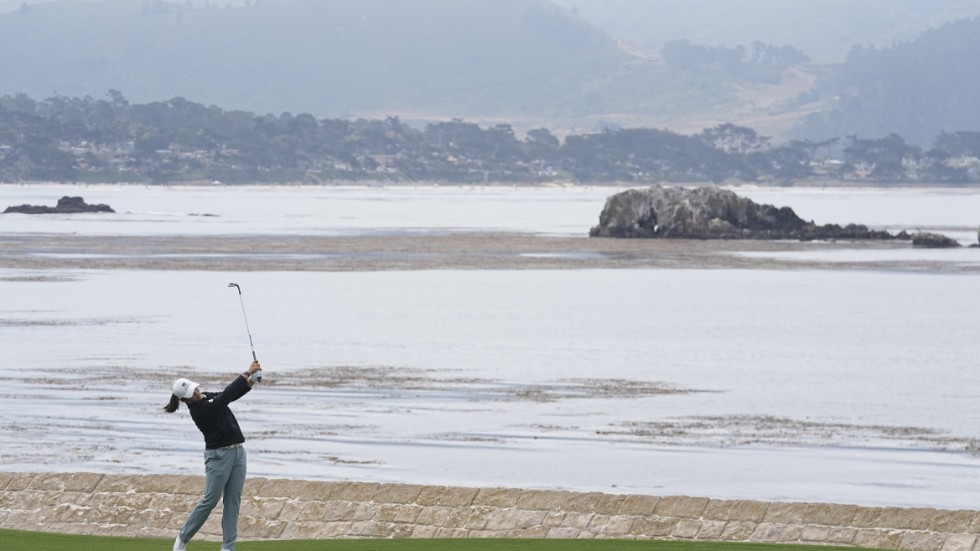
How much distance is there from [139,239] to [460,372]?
61766 millimetres

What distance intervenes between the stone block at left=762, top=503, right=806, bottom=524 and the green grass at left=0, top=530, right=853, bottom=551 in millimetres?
799

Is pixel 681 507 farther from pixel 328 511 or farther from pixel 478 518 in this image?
pixel 328 511

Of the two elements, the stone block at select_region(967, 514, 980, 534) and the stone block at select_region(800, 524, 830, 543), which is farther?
the stone block at select_region(800, 524, 830, 543)

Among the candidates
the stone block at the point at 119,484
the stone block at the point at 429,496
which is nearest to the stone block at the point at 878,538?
the stone block at the point at 429,496

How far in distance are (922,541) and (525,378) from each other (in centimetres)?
1896

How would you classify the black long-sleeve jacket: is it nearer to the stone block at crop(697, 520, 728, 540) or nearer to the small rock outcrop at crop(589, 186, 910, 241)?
the stone block at crop(697, 520, 728, 540)

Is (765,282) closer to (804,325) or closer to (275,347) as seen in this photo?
(804,325)

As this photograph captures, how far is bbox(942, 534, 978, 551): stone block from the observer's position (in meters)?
18.2

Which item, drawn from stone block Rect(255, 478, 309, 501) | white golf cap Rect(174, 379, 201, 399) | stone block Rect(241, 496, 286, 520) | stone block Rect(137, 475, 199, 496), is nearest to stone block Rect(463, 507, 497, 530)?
stone block Rect(255, 478, 309, 501)

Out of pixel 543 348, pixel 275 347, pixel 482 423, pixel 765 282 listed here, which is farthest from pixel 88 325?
pixel 765 282

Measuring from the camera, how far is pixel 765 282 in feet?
229

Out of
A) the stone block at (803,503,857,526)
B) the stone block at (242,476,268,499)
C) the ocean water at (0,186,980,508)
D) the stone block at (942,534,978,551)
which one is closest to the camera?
the stone block at (942,534,978,551)

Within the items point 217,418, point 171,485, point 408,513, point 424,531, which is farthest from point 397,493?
point 217,418

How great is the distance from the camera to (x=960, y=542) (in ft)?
60.1
